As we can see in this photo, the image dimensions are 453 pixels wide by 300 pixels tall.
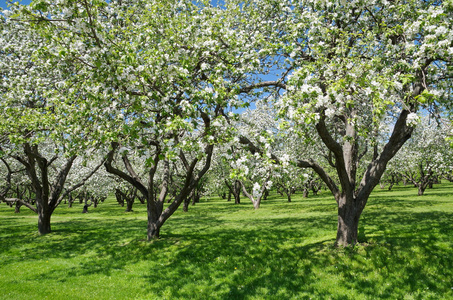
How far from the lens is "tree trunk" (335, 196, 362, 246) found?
10977mm

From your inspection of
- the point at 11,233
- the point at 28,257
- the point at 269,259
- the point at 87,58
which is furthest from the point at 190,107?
the point at 11,233

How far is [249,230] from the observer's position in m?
17.8

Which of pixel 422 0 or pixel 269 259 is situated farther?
pixel 269 259

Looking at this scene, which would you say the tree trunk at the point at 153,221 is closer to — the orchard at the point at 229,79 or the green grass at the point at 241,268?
the orchard at the point at 229,79

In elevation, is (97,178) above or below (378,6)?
below

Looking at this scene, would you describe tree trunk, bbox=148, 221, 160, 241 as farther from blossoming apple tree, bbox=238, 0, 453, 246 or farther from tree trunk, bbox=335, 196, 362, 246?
tree trunk, bbox=335, 196, 362, 246

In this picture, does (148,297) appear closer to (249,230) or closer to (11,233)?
(249,230)

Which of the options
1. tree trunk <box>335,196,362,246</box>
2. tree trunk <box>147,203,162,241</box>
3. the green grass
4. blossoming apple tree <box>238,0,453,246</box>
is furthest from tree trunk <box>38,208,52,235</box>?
tree trunk <box>335,196,362,246</box>

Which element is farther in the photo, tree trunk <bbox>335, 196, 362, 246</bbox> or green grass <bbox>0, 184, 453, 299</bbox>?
tree trunk <bbox>335, 196, 362, 246</bbox>

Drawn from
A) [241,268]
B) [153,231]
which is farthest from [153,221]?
[241,268]

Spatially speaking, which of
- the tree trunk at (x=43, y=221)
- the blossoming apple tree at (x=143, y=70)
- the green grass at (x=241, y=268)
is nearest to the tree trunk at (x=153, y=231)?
the green grass at (x=241, y=268)

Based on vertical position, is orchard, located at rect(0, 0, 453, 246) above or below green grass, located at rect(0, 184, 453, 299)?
above

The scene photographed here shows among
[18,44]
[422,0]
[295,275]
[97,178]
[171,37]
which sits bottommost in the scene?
[295,275]

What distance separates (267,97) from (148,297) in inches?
336
